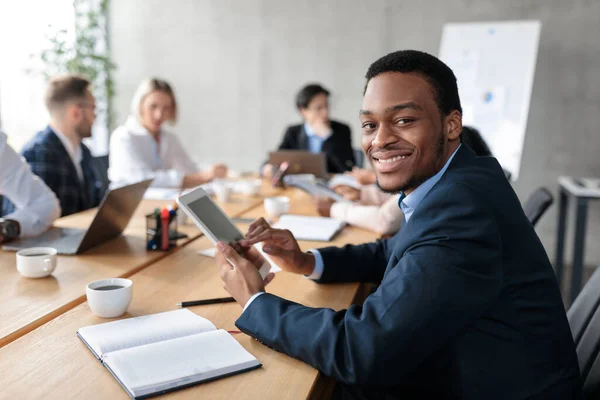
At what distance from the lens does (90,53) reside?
4539 mm

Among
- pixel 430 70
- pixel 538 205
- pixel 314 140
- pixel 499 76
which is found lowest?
pixel 538 205

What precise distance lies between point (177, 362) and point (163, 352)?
48mm

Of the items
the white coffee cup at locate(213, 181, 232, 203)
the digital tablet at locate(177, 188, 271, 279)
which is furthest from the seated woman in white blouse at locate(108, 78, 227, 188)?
the digital tablet at locate(177, 188, 271, 279)

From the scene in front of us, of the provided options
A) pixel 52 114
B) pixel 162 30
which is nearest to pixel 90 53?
pixel 162 30

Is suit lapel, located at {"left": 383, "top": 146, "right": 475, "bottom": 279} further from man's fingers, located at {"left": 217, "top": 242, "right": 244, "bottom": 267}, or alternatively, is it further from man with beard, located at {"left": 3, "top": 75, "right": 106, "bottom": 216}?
man with beard, located at {"left": 3, "top": 75, "right": 106, "bottom": 216}

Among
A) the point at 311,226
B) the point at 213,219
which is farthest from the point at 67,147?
the point at 213,219

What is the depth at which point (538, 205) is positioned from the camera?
2.07 m

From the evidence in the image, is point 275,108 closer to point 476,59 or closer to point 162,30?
point 162,30

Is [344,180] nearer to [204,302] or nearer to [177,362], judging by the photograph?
[204,302]

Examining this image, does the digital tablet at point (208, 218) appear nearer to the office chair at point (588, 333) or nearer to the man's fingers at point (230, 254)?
the man's fingers at point (230, 254)

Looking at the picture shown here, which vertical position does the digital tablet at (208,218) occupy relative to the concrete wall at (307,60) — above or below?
below

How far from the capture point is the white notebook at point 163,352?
2.92 ft

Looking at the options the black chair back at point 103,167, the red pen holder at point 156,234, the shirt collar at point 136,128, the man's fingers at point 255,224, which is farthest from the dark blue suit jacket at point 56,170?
the man's fingers at point 255,224

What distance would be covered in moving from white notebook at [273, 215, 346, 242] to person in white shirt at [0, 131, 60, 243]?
81 cm
